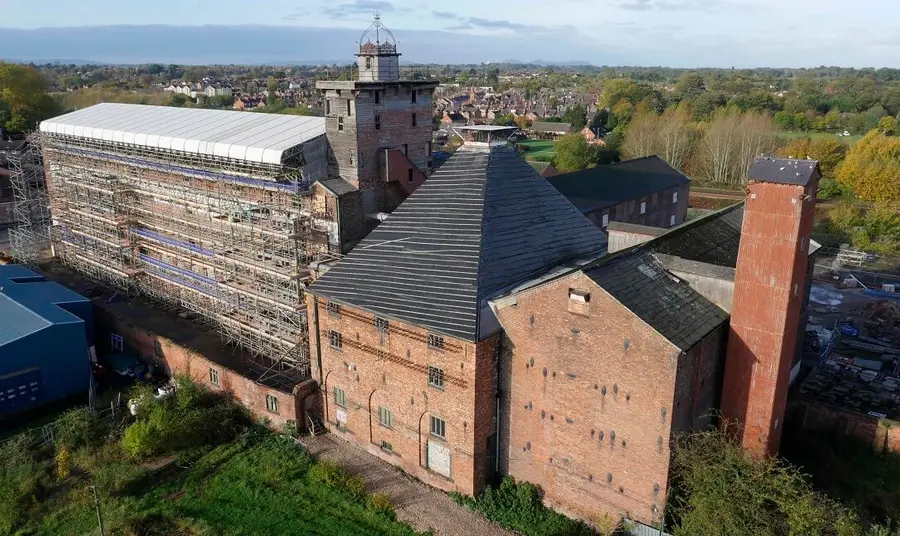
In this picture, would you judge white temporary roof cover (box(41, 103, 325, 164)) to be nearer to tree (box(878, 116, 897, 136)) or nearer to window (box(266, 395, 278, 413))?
window (box(266, 395, 278, 413))

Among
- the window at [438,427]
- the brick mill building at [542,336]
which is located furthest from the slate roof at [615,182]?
the window at [438,427]

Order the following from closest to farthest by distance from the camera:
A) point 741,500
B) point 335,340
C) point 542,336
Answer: point 741,500, point 542,336, point 335,340

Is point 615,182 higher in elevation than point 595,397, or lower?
higher

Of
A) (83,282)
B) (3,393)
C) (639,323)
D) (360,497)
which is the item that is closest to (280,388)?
(360,497)

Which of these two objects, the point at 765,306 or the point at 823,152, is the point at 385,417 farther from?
the point at 823,152

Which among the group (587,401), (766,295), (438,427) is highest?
(766,295)

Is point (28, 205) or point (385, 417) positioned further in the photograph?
point (28, 205)

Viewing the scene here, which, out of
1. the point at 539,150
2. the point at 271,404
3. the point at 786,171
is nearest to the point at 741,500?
the point at 786,171
